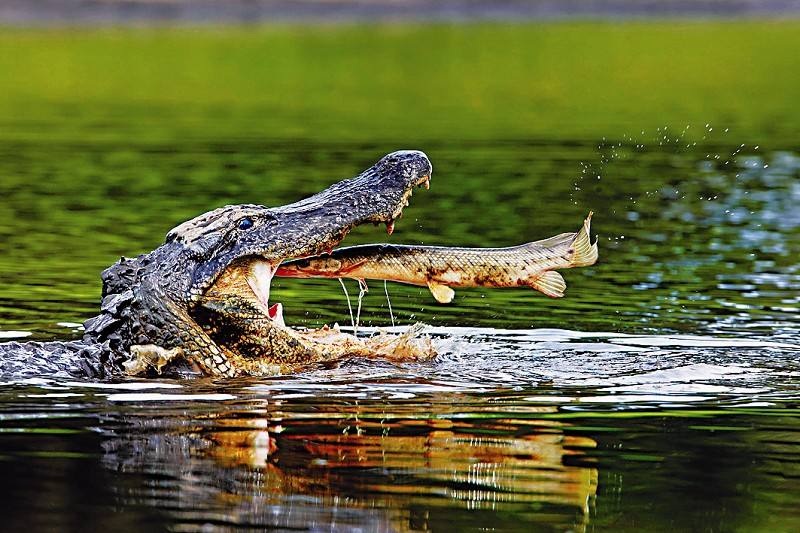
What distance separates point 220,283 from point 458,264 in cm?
146

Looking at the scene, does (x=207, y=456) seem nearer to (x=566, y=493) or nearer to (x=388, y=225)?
(x=566, y=493)

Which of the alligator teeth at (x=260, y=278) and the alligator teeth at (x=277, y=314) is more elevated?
the alligator teeth at (x=260, y=278)

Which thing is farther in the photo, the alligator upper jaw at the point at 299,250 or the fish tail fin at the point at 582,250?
the fish tail fin at the point at 582,250

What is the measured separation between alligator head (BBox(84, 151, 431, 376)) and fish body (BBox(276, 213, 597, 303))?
0.27 meters

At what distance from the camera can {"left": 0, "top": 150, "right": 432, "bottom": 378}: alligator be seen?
32.6 ft

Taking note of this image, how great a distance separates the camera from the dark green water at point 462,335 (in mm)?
7625

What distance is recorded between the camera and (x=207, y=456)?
8.27 metres

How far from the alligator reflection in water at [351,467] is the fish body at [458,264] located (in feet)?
3.68

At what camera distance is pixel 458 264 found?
1038 centimetres

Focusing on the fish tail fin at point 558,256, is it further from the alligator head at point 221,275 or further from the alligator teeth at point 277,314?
the alligator teeth at point 277,314

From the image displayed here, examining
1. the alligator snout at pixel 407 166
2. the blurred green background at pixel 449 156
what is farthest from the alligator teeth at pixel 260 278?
the blurred green background at pixel 449 156

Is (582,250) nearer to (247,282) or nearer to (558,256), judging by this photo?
(558,256)

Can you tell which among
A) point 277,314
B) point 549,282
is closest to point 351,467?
point 277,314

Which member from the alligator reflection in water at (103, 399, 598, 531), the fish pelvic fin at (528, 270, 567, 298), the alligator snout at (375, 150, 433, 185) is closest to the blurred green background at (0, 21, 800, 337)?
the fish pelvic fin at (528, 270, 567, 298)
